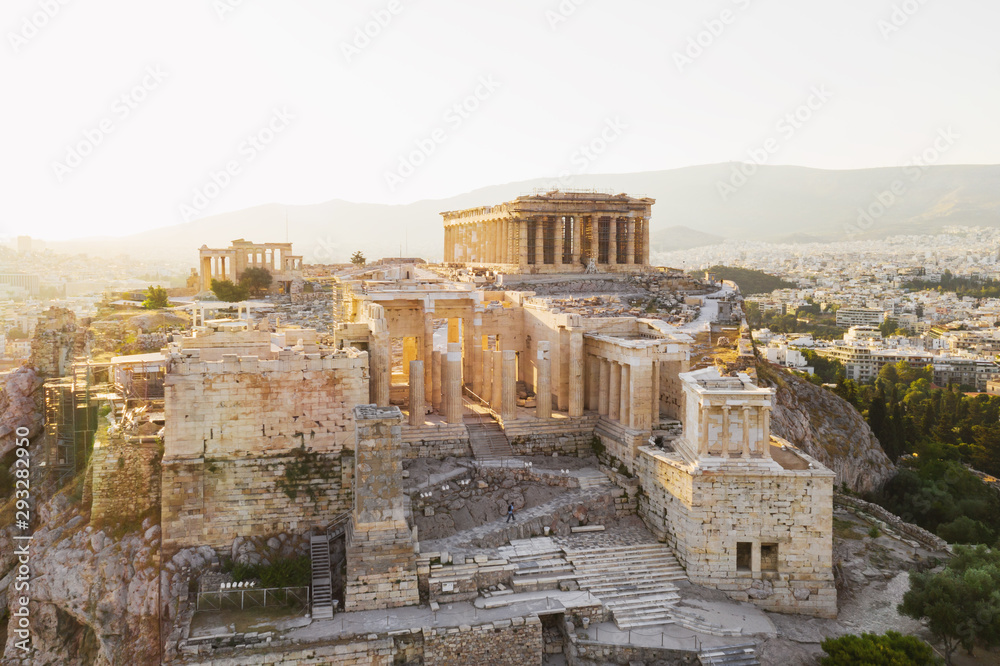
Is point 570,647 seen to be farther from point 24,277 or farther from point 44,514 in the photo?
point 24,277

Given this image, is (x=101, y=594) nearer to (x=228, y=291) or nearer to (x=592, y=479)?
(x=592, y=479)

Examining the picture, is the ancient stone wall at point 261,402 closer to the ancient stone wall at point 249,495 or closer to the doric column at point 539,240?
the ancient stone wall at point 249,495

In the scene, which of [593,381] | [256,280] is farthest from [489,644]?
[256,280]

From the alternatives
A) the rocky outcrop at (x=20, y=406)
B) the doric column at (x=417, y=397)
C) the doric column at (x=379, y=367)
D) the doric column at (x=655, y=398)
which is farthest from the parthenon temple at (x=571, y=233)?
the rocky outcrop at (x=20, y=406)

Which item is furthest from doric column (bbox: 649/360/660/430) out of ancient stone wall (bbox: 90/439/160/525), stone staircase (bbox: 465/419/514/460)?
ancient stone wall (bbox: 90/439/160/525)

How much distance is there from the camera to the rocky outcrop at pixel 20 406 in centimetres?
2761

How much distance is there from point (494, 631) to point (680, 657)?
4.53 metres

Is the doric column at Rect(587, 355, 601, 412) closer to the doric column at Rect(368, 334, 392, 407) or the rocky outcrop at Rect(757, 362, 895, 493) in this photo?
the doric column at Rect(368, 334, 392, 407)

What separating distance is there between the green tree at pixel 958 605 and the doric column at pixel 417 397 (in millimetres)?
15845

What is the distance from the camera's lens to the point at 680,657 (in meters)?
18.2

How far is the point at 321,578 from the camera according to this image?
20.0 m

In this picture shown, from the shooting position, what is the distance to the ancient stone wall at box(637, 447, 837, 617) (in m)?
20.8

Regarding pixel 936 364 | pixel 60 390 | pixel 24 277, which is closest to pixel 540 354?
pixel 60 390

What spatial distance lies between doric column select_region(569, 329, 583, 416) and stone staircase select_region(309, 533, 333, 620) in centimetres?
1081
